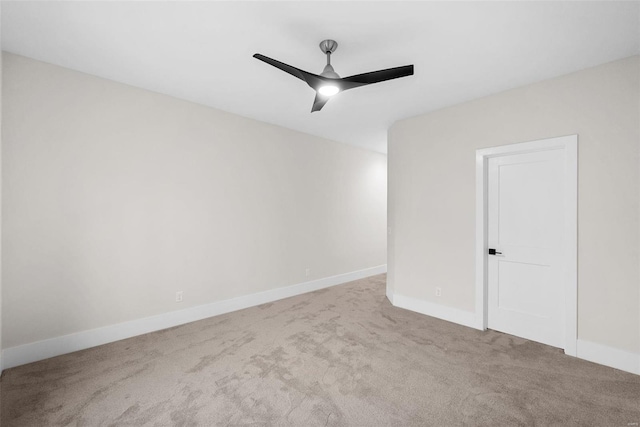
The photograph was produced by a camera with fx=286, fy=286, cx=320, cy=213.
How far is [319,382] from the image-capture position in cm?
231

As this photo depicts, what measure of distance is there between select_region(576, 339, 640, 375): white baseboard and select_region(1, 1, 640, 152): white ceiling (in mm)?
2616

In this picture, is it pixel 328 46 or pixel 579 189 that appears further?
pixel 579 189

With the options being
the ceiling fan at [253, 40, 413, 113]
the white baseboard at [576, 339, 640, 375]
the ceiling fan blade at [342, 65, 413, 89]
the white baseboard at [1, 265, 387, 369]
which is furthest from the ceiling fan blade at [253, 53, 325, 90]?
the white baseboard at [576, 339, 640, 375]

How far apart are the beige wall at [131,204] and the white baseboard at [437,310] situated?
1657mm

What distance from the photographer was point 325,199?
5.34m

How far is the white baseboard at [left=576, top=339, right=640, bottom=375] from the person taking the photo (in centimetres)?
246

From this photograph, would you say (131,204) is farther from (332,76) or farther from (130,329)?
(332,76)

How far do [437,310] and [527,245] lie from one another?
1341 mm

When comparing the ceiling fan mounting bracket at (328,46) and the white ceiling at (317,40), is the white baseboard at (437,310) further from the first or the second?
the ceiling fan mounting bracket at (328,46)

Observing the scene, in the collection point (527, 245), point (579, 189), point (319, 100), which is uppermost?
point (319, 100)

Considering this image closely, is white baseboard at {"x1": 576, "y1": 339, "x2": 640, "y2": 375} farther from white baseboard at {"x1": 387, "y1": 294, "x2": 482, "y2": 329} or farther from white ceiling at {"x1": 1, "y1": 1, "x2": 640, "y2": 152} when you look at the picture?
white ceiling at {"x1": 1, "y1": 1, "x2": 640, "y2": 152}

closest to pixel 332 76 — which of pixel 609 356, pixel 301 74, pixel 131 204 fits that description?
pixel 301 74

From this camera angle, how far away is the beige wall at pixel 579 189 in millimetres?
2541

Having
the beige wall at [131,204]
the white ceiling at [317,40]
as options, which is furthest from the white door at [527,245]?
the beige wall at [131,204]
